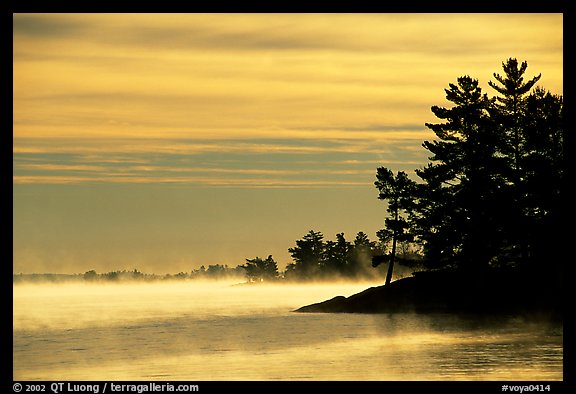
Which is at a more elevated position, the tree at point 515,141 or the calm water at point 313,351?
the tree at point 515,141

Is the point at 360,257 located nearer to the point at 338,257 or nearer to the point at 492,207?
the point at 338,257

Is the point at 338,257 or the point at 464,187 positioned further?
the point at 338,257

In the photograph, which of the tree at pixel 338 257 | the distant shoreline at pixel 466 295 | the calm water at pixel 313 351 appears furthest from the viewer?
the tree at pixel 338 257

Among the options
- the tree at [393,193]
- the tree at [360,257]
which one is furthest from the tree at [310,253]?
the tree at [393,193]

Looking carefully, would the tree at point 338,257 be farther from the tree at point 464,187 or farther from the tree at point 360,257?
the tree at point 464,187

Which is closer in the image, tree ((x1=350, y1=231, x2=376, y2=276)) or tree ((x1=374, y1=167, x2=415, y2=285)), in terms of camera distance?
tree ((x1=374, y1=167, x2=415, y2=285))

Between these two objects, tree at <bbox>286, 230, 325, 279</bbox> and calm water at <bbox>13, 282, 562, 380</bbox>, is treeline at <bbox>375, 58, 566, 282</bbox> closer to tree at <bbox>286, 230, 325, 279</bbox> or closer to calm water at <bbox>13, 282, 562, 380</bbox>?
calm water at <bbox>13, 282, 562, 380</bbox>

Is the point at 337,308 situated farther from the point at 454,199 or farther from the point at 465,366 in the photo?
the point at 465,366

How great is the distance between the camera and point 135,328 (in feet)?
291

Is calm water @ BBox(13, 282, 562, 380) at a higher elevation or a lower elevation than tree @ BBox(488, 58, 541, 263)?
lower

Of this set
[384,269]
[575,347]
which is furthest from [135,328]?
[384,269]

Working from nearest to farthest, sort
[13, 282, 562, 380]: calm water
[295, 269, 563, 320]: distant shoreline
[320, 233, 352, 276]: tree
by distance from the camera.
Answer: [13, 282, 562, 380]: calm water, [295, 269, 563, 320]: distant shoreline, [320, 233, 352, 276]: tree

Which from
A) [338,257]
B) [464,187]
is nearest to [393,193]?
[464,187]

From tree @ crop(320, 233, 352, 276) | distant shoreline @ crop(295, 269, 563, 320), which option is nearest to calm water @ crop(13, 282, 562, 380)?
distant shoreline @ crop(295, 269, 563, 320)
